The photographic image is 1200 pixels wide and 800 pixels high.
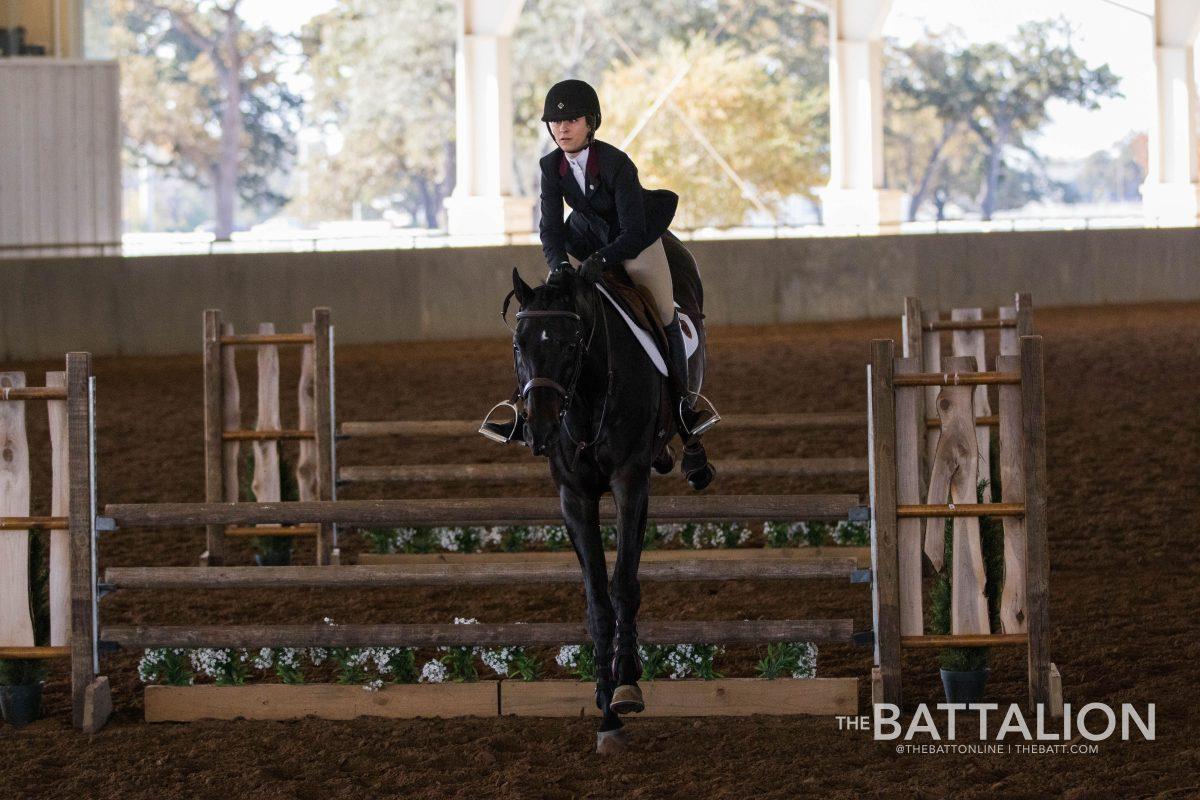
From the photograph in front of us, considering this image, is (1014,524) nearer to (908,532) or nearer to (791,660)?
(908,532)

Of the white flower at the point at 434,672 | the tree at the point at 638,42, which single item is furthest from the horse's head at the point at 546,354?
the tree at the point at 638,42

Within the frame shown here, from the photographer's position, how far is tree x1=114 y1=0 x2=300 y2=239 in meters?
42.2

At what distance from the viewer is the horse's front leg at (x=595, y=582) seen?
4531 mm

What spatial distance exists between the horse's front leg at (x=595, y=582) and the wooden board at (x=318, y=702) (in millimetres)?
574

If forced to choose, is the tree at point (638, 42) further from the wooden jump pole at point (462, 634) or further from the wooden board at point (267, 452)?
the wooden jump pole at point (462, 634)

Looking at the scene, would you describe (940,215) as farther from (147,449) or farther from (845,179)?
(147,449)

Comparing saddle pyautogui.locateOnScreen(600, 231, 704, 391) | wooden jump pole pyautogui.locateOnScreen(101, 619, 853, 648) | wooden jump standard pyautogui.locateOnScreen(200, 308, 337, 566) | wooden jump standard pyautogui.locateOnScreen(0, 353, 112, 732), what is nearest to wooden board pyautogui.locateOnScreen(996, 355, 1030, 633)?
wooden jump pole pyautogui.locateOnScreen(101, 619, 853, 648)

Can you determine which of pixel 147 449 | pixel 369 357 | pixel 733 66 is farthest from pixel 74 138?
pixel 733 66

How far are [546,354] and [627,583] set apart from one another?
2.68 feet

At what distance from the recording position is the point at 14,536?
200 inches

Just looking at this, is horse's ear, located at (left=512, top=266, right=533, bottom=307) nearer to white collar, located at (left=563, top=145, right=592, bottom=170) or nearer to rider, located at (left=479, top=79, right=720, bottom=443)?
rider, located at (left=479, top=79, right=720, bottom=443)

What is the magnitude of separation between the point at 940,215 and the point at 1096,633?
4400 centimetres

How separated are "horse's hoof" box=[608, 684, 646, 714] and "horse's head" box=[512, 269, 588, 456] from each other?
80 cm

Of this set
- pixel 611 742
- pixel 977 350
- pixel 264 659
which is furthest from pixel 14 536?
pixel 977 350
